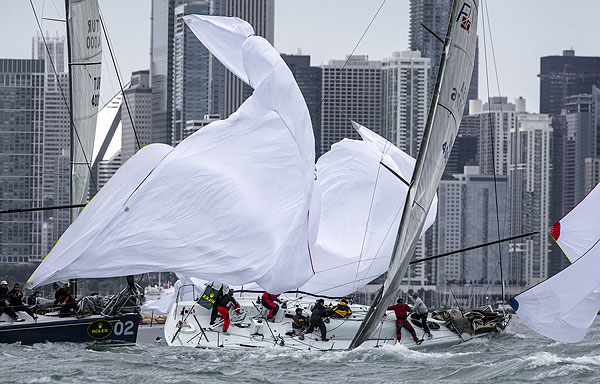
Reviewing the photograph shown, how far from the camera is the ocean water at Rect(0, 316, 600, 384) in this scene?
17.4m

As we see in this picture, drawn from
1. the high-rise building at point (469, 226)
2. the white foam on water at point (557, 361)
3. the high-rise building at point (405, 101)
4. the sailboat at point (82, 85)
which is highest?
the high-rise building at point (405, 101)

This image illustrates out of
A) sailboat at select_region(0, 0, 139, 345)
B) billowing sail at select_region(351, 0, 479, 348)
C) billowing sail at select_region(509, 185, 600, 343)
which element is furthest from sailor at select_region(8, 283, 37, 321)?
billowing sail at select_region(509, 185, 600, 343)

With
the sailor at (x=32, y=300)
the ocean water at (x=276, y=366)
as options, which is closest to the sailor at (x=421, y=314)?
the ocean water at (x=276, y=366)

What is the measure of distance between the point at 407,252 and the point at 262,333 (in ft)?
14.4

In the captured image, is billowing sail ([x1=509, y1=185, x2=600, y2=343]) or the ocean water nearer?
the ocean water

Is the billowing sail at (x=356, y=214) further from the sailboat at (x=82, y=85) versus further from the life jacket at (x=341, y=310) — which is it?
the sailboat at (x=82, y=85)

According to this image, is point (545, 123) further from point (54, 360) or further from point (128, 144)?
point (54, 360)

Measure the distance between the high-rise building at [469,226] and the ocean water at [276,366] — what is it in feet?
438

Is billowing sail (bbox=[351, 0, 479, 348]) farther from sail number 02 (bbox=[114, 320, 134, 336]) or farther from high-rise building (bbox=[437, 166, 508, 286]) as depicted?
high-rise building (bbox=[437, 166, 508, 286])

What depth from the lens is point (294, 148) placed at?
2064cm

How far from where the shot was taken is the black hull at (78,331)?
19953 mm

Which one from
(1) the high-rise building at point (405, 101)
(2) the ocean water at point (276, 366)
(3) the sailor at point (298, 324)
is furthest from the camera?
(1) the high-rise building at point (405, 101)

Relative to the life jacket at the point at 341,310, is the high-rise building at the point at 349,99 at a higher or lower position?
higher

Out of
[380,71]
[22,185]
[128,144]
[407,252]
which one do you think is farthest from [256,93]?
[380,71]
